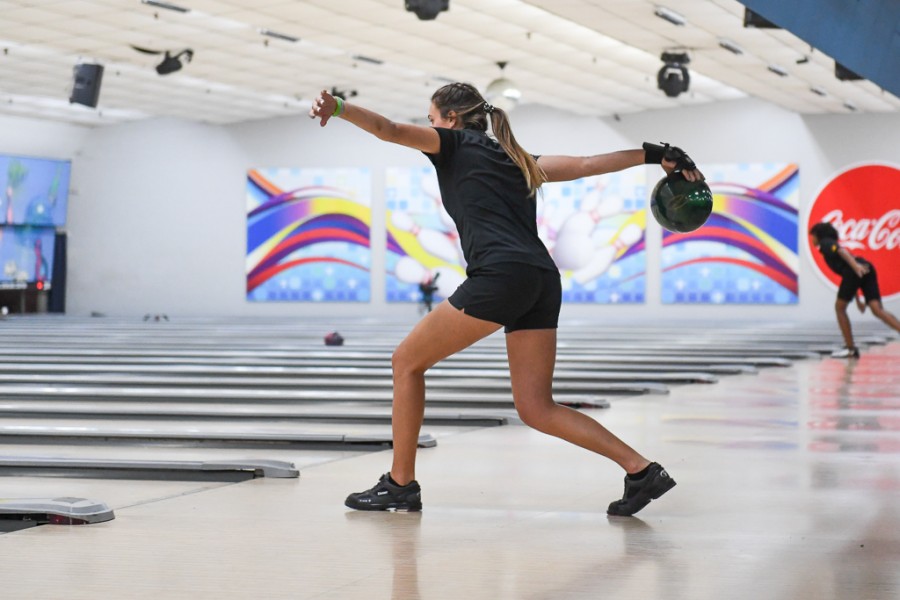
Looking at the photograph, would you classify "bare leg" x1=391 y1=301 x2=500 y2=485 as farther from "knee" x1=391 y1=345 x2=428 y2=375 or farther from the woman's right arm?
the woman's right arm

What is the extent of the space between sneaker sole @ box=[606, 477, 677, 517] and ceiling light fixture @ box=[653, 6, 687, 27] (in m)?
10.7

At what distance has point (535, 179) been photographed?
384cm

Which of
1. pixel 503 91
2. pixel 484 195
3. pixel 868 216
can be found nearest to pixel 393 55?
pixel 503 91

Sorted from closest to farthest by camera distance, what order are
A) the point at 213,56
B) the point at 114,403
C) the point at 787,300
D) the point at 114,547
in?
the point at 114,547
the point at 114,403
the point at 213,56
the point at 787,300

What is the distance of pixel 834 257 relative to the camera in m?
12.2

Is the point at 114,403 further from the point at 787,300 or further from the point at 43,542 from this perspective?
the point at 787,300

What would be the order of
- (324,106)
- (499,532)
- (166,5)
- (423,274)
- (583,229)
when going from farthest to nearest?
(423,274)
(583,229)
(166,5)
(499,532)
(324,106)

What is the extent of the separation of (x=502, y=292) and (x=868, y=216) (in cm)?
2034

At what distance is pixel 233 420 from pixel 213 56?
12.4 metres

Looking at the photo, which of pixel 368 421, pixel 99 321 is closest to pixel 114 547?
pixel 368 421

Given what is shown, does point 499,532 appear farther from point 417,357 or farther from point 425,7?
point 425,7

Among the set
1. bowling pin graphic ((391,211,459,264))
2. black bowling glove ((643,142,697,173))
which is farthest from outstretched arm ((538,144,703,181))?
bowling pin graphic ((391,211,459,264))

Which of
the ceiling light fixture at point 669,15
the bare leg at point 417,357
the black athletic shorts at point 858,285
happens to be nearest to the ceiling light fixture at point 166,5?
the ceiling light fixture at point 669,15

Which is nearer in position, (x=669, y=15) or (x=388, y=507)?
(x=388, y=507)
